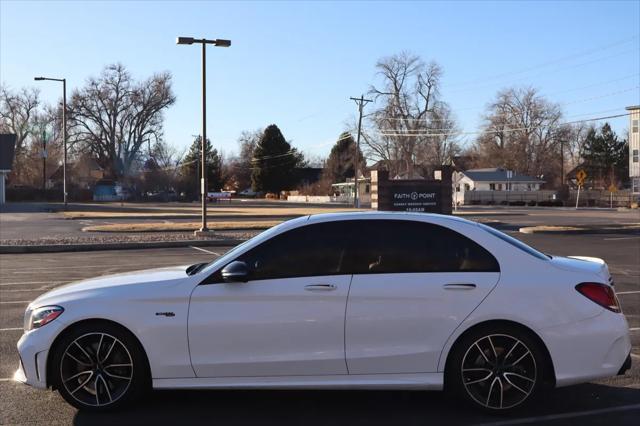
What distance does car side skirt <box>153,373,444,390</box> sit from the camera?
4.82 metres

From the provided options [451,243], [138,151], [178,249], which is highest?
[138,151]

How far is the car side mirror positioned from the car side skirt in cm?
74

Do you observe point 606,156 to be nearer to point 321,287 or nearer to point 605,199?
point 605,199

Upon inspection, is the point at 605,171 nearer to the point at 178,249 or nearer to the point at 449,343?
the point at 178,249

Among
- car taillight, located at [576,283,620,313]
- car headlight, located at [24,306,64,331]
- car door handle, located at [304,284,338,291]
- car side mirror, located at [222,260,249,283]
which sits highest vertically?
car side mirror, located at [222,260,249,283]

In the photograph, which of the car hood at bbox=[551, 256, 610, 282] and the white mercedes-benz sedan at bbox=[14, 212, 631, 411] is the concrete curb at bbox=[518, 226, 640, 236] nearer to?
the car hood at bbox=[551, 256, 610, 282]

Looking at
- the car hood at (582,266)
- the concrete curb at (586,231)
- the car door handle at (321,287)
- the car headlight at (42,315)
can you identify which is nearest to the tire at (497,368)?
the car hood at (582,266)

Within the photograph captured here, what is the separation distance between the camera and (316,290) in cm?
483

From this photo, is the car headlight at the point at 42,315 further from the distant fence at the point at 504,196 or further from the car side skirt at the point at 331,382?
the distant fence at the point at 504,196

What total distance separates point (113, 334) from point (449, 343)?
8.32ft

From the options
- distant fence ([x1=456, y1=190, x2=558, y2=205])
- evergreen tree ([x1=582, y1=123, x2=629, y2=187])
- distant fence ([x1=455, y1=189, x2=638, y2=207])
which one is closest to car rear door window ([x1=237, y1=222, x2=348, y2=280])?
distant fence ([x1=455, y1=189, x2=638, y2=207])

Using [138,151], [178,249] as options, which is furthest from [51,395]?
[138,151]

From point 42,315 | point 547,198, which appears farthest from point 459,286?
point 547,198

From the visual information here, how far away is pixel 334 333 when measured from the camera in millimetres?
4801
